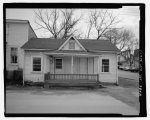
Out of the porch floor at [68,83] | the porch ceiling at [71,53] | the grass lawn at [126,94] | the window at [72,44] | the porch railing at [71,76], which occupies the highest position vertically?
the window at [72,44]

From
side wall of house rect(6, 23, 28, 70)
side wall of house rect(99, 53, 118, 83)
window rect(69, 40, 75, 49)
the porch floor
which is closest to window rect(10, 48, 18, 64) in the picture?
side wall of house rect(6, 23, 28, 70)

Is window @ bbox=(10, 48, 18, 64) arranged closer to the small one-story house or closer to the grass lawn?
the small one-story house

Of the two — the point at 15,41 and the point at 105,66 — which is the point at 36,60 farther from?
the point at 105,66

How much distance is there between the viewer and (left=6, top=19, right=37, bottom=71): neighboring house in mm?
12289

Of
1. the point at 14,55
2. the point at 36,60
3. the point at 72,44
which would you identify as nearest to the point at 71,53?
the point at 72,44

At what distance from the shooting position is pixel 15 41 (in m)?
12.5

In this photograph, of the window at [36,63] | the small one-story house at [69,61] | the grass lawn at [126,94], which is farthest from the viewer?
the window at [36,63]

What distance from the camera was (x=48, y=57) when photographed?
12.4 metres

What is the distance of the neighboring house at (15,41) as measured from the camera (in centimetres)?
1229

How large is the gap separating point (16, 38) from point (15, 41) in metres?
0.30

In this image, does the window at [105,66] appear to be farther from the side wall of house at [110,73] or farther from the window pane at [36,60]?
the window pane at [36,60]

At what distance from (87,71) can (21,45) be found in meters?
6.86

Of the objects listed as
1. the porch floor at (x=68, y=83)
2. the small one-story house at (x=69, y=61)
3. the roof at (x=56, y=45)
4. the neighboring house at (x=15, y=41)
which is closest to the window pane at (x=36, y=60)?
the small one-story house at (x=69, y=61)

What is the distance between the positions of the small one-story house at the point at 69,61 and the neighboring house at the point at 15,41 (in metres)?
0.73
